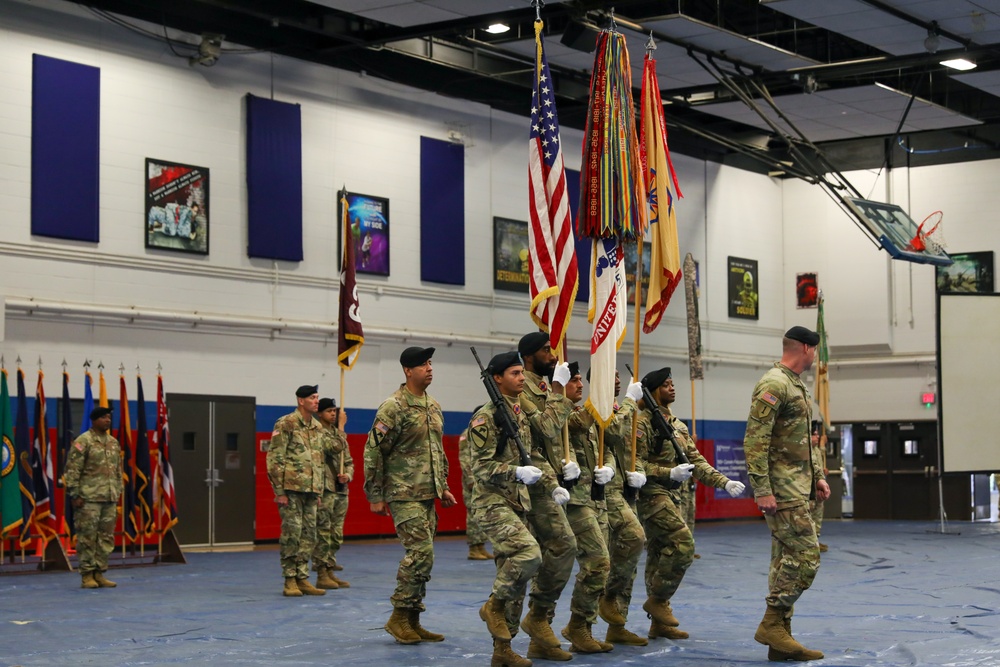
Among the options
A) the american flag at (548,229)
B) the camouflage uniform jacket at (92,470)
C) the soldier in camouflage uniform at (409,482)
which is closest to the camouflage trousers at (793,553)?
the american flag at (548,229)

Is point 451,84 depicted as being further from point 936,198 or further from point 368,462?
point 368,462

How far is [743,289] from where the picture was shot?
29500 millimetres

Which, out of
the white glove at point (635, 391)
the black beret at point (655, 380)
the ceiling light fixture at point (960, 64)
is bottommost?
the white glove at point (635, 391)

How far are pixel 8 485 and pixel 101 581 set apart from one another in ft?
7.52

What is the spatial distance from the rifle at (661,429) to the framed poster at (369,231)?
1247 centimetres

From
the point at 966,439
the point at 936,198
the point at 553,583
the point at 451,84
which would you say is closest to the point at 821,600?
the point at 553,583

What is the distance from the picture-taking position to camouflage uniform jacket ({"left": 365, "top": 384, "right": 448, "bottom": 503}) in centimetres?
940

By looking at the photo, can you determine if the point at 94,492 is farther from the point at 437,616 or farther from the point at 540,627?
the point at 540,627

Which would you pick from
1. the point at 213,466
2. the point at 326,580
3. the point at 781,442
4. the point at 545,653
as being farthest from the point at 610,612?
the point at 213,466

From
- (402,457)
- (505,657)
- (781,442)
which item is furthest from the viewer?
(402,457)

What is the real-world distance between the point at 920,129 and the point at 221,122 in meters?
14.3

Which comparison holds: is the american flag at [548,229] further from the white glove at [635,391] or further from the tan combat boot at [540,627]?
the tan combat boot at [540,627]

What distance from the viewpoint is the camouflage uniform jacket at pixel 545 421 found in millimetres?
8469

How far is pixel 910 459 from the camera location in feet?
93.1
